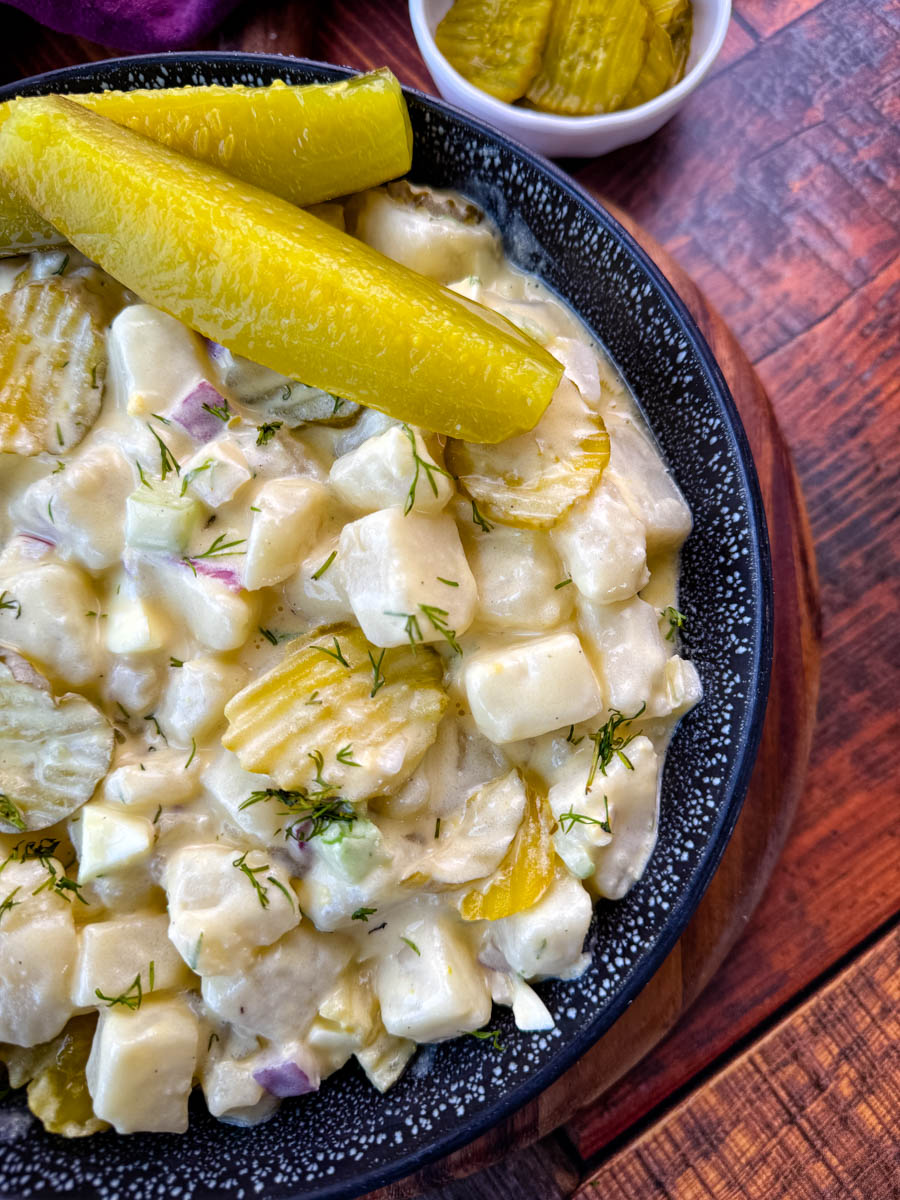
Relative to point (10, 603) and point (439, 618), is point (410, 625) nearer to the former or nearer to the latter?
point (439, 618)

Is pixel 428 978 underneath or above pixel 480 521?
underneath

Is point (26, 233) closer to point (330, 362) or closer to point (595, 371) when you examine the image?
point (330, 362)

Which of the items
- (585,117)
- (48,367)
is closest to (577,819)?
(48,367)

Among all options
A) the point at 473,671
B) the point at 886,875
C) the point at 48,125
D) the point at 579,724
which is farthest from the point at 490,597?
the point at 886,875

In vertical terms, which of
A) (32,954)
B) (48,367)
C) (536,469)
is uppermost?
(536,469)

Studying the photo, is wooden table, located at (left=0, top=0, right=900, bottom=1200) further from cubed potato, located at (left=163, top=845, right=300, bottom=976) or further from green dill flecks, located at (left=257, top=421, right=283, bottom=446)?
green dill flecks, located at (left=257, top=421, right=283, bottom=446)

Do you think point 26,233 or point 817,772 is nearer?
point 26,233
